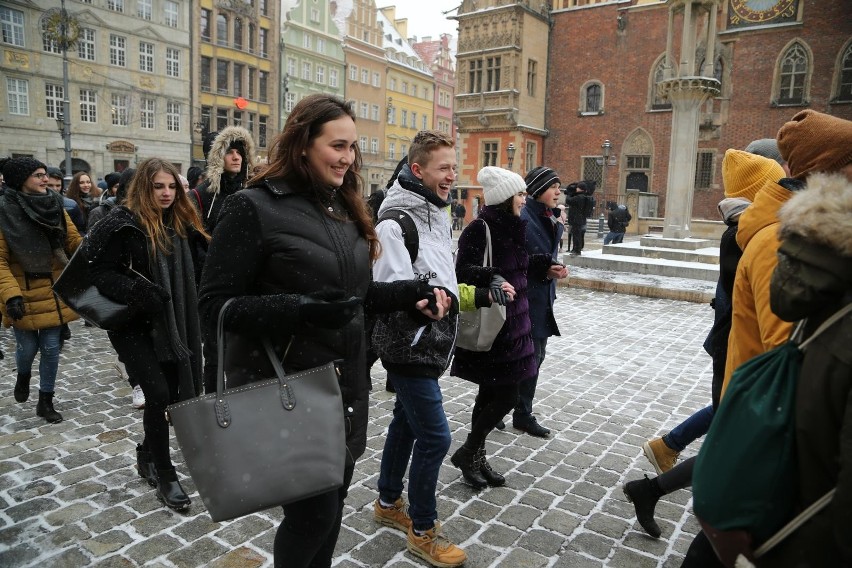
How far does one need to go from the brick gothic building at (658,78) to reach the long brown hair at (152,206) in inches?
1299

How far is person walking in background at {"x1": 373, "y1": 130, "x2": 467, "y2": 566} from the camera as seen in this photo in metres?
3.02

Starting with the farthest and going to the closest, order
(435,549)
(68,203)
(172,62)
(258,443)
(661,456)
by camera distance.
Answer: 1. (172,62)
2. (68,203)
3. (661,456)
4. (435,549)
5. (258,443)

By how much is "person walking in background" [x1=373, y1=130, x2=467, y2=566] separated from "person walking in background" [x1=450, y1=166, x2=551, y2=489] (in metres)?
0.62

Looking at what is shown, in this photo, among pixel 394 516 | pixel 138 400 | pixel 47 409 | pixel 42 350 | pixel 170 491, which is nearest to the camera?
pixel 394 516

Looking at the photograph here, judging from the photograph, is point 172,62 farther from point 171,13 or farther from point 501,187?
point 501,187

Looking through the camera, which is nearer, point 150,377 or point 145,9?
point 150,377

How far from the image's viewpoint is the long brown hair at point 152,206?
12.3ft

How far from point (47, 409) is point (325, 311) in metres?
4.24

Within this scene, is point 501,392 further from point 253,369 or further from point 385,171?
point 385,171

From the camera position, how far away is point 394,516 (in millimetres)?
3529

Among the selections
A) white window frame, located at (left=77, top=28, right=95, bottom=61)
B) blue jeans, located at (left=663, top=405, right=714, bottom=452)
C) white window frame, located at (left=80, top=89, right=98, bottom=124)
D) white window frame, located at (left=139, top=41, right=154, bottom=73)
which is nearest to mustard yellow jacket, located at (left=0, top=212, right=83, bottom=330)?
blue jeans, located at (left=663, top=405, right=714, bottom=452)

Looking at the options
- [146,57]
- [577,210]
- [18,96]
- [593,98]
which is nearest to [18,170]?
[577,210]

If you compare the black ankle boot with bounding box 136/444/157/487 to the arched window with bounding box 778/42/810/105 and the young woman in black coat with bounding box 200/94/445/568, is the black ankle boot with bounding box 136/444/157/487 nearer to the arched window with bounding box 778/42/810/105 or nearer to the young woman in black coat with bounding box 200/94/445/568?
the young woman in black coat with bounding box 200/94/445/568

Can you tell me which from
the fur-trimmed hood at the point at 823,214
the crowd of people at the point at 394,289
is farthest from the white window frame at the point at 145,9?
the fur-trimmed hood at the point at 823,214
